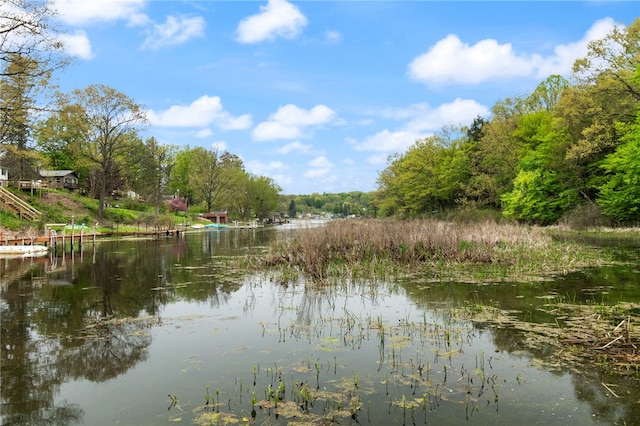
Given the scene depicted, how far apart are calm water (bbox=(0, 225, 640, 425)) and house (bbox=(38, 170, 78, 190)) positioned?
2217 inches

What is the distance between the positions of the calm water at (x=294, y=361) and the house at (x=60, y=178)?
185 ft

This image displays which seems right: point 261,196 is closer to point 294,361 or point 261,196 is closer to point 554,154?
point 554,154

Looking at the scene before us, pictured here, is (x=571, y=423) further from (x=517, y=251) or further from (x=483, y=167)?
(x=483, y=167)

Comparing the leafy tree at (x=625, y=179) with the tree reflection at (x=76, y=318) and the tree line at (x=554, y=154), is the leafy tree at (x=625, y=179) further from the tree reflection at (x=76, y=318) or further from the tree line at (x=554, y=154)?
the tree reflection at (x=76, y=318)

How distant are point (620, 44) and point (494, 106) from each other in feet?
78.8

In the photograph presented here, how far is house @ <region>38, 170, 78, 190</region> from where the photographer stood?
5962 centimetres

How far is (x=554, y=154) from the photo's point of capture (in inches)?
1657

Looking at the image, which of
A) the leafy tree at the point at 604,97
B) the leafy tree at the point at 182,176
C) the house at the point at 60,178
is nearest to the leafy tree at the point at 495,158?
the leafy tree at the point at 604,97

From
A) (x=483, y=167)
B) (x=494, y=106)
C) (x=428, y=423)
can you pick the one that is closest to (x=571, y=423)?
(x=428, y=423)

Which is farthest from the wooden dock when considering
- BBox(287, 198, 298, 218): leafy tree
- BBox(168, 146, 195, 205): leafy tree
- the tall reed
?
BBox(287, 198, 298, 218): leafy tree

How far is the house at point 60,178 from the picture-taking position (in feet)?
196

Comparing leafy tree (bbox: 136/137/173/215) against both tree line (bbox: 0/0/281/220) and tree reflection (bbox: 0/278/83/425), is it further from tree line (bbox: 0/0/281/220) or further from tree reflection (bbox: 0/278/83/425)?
tree reflection (bbox: 0/278/83/425)

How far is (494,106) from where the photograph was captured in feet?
190

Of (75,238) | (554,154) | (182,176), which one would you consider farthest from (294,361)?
(182,176)
